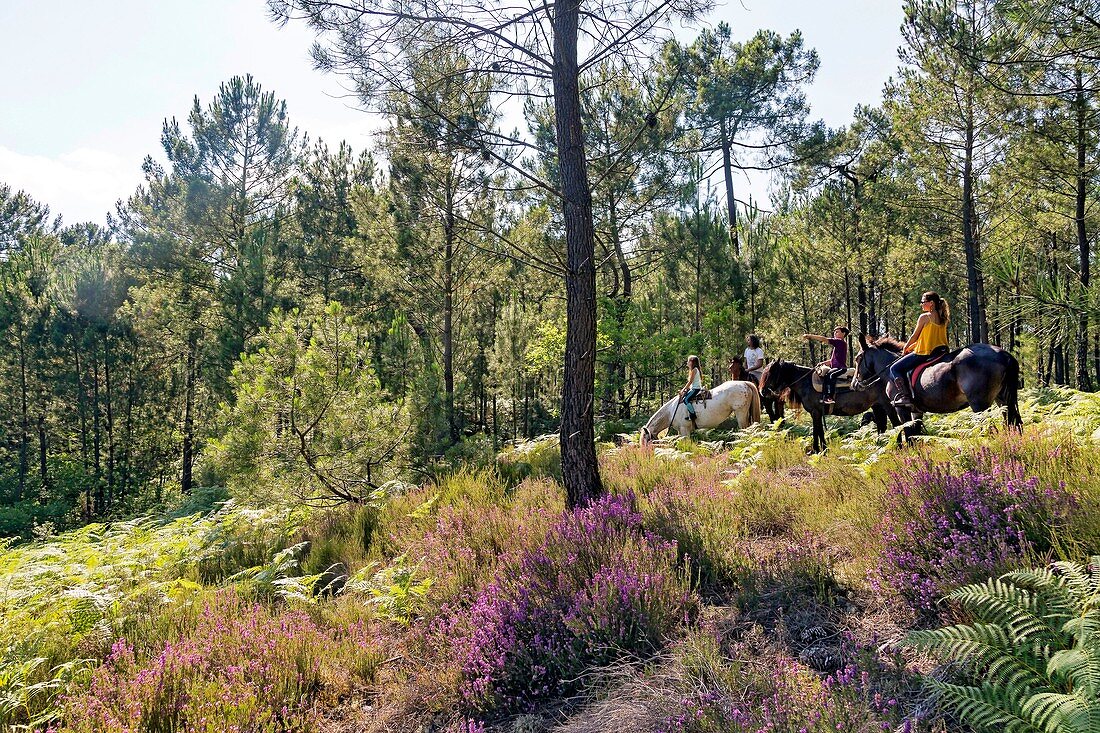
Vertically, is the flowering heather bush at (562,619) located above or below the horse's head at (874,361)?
below

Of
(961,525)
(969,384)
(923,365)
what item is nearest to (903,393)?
(923,365)

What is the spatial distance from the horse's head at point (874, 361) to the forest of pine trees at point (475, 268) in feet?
15.7

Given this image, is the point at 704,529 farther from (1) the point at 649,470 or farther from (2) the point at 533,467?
(2) the point at 533,467

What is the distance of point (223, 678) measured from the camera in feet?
10.8

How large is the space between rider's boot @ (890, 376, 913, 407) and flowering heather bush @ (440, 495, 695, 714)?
5.92 m

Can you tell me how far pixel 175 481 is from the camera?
88.8ft

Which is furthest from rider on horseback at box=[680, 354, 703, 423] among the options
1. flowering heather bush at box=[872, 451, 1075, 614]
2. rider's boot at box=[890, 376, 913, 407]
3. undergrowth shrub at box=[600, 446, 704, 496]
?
flowering heather bush at box=[872, 451, 1075, 614]

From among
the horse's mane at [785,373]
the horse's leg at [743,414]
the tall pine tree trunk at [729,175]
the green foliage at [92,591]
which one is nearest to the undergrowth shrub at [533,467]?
the green foliage at [92,591]

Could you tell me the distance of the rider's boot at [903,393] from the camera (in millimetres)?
7981

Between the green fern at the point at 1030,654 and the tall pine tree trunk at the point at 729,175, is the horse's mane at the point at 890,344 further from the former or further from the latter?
the tall pine tree trunk at the point at 729,175

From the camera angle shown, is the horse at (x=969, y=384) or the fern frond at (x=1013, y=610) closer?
the fern frond at (x=1013, y=610)

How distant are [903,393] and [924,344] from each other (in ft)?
2.50

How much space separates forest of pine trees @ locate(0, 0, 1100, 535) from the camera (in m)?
11.0

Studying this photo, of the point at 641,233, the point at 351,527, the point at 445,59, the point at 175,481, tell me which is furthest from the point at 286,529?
the point at 175,481
